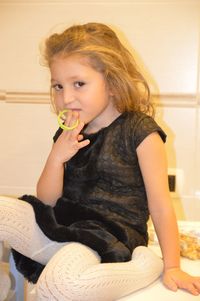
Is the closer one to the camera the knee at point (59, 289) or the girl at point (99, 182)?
the knee at point (59, 289)

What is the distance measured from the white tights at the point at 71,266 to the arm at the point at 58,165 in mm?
73

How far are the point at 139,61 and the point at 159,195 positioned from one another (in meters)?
0.47

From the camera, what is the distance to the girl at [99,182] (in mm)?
664

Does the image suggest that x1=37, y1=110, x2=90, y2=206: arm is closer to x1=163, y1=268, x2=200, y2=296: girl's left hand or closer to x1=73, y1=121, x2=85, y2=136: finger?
x1=73, y1=121, x2=85, y2=136: finger

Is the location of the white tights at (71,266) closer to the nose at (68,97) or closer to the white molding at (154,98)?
the nose at (68,97)

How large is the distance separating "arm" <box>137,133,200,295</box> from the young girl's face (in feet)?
0.40

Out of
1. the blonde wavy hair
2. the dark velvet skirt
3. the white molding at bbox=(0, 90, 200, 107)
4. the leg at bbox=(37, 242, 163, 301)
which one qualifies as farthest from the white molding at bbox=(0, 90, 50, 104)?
the leg at bbox=(37, 242, 163, 301)

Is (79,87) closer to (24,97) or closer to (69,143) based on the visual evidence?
(69,143)

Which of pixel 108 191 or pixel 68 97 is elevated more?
pixel 68 97

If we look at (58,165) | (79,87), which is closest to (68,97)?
(79,87)

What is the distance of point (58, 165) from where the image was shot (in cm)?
77

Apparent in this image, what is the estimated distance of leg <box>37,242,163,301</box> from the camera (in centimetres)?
55

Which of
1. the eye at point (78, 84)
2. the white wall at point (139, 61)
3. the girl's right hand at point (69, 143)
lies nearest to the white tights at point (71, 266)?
the girl's right hand at point (69, 143)

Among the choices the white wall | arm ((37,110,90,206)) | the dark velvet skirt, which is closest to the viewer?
the dark velvet skirt
